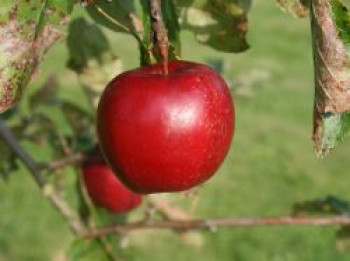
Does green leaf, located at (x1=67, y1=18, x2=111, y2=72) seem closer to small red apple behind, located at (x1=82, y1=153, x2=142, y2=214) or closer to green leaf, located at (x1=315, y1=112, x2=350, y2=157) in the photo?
small red apple behind, located at (x1=82, y1=153, x2=142, y2=214)

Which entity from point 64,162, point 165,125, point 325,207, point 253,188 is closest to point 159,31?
point 165,125

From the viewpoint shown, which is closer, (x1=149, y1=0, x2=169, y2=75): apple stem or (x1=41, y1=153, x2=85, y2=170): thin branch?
(x1=149, y1=0, x2=169, y2=75): apple stem

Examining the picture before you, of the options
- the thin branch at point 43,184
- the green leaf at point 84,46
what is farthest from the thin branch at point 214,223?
the green leaf at point 84,46

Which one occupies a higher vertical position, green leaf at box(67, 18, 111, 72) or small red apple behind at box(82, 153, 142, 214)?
green leaf at box(67, 18, 111, 72)

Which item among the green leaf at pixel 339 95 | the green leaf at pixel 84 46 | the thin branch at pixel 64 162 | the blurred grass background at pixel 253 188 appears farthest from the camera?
the blurred grass background at pixel 253 188

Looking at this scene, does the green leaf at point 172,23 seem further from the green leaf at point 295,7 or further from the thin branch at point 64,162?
the thin branch at point 64,162

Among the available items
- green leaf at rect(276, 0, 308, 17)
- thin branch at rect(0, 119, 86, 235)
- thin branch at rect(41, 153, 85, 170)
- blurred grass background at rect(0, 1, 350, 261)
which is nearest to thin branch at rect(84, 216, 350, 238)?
thin branch at rect(0, 119, 86, 235)

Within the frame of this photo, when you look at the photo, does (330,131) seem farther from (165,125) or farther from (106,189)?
(106,189)
